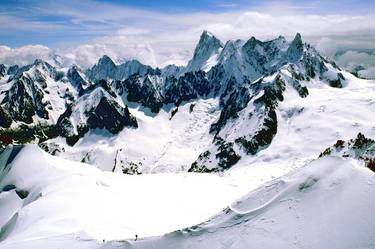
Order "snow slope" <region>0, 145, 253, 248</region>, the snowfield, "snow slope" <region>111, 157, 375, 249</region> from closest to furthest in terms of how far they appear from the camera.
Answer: "snow slope" <region>111, 157, 375, 249</region>
the snowfield
"snow slope" <region>0, 145, 253, 248</region>

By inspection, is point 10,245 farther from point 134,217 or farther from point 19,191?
point 19,191

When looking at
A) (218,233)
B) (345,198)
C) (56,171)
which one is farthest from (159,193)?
(345,198)

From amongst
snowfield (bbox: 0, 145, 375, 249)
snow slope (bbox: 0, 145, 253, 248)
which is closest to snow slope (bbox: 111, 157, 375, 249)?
snowfield (bbox: 0, 145, 375, 249)

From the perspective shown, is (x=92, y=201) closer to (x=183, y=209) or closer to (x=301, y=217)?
(x=183, y=209)

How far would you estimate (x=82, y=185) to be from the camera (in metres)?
85.9

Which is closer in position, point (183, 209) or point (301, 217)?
point (301, 217)

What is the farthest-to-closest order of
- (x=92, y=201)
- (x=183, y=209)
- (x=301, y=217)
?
(x=92, y=201) → (x=183, y=209) → (x=301, y=217)

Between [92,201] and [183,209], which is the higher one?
[183,209]

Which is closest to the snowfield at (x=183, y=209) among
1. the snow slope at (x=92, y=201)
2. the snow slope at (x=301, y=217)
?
the snow slope at (x=301, y=217)

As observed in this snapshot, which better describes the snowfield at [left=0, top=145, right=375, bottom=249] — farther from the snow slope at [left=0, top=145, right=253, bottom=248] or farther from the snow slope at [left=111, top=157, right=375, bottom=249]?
A: the snow slope at [left=0, top=145, right=253, bottom=248]

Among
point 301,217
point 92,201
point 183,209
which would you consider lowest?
point 92,201

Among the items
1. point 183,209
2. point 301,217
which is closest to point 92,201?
point 183,209

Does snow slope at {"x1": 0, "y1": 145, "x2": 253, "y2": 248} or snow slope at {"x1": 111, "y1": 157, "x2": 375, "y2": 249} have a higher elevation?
snow slope at {"x1": 111, "y1": 157, "x2": 375, "y2": 249}

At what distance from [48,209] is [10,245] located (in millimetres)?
22376
